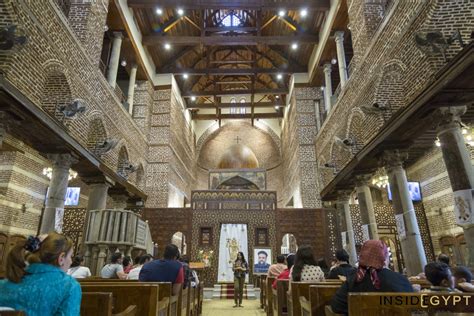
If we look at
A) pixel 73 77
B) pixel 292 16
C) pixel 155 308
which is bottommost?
pixel 155 308

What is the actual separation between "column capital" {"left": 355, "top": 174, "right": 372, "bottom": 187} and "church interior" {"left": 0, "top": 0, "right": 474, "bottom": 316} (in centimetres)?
6

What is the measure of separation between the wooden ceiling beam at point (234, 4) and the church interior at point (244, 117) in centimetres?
6

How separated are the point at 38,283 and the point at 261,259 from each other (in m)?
12.3

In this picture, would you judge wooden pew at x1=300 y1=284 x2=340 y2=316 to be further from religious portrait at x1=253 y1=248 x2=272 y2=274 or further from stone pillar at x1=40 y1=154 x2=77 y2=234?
religious portrait at x1=253 y1=248 x2=272 y2=274

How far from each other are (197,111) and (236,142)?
14.2ft

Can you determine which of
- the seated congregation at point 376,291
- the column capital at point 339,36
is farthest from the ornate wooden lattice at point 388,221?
the seated congregation at point 376,291

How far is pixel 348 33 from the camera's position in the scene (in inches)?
543

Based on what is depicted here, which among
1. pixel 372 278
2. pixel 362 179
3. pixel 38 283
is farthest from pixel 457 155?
pixel 38 283

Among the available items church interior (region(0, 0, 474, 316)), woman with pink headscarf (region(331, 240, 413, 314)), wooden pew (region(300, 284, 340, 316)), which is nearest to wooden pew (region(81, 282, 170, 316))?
church interior (region(0, 0, 474, 316))

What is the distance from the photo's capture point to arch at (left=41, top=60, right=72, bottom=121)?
26.7 feet

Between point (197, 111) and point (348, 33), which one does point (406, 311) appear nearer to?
point (348, 33)

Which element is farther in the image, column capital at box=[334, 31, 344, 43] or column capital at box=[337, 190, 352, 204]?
column capital at box=[334, 31, 344, 43]

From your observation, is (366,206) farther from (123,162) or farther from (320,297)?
(123,162)

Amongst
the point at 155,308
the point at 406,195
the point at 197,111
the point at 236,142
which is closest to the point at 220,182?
the point at 236,142
